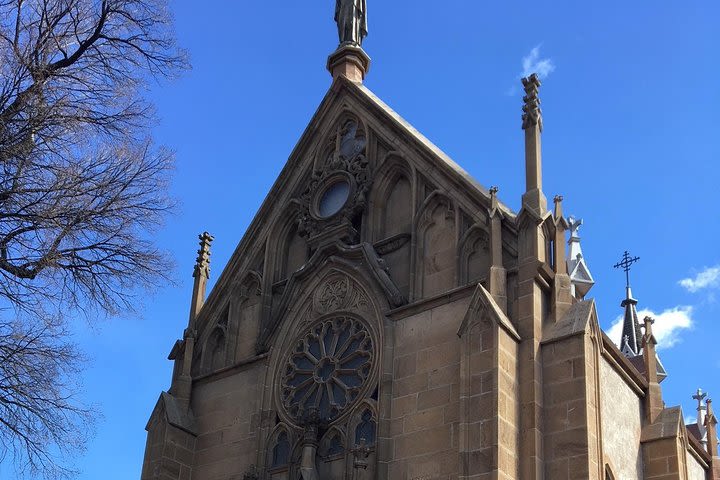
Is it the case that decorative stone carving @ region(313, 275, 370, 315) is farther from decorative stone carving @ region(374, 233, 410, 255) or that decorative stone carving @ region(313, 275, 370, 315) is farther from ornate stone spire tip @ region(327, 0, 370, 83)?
ornate stone spire tip @ region(327, 0, 370, 83)

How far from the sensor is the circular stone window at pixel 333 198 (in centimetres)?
2309

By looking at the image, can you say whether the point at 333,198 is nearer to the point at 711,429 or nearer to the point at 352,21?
the point at 352,21

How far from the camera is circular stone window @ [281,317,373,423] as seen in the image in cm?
2025

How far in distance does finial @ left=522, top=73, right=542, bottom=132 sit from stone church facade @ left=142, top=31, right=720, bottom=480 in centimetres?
4

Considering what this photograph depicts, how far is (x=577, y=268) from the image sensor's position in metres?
25.6

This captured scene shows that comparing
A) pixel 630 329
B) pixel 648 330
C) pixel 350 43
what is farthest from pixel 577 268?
pixel 630 329

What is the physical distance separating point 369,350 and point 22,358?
28.9 feet

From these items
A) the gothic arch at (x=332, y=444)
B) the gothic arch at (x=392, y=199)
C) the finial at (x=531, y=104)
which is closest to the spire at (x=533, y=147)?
the finial at (x=531, y=104)

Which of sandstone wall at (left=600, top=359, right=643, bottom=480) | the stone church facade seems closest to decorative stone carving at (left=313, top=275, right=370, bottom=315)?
the stone church facade

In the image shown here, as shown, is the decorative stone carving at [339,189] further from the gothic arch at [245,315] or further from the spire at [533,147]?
the spire at [533,147]

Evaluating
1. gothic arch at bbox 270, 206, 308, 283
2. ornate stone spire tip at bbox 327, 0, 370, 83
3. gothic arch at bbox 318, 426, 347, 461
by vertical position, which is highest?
ornate stone spire tip at bbox 327, 0, 370, 83

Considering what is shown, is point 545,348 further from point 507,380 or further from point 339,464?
point 339,464

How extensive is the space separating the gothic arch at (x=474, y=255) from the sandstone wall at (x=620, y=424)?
2.73 m

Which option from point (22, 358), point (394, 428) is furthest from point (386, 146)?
point (22, 358)
